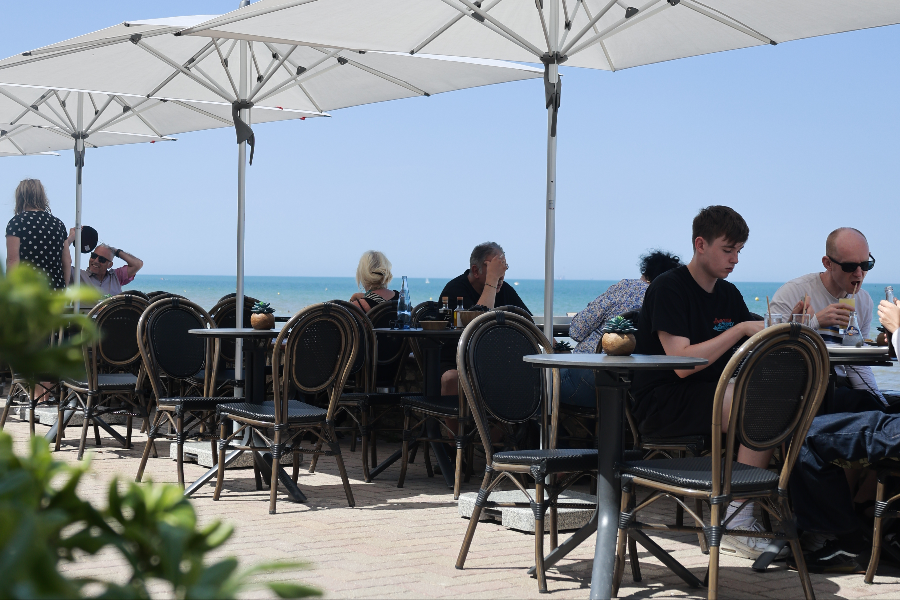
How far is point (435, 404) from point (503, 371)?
1272mm

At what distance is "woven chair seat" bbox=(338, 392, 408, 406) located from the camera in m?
5.63

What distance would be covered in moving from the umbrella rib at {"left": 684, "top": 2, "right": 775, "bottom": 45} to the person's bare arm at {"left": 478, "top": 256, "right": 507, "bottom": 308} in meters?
1.89

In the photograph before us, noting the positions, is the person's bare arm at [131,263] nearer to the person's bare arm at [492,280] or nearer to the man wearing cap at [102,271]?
the man wearing cap at [102,271]

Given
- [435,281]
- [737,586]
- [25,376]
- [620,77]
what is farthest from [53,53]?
[435,281]

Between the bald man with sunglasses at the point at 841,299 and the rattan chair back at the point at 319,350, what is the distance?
6.74 ft

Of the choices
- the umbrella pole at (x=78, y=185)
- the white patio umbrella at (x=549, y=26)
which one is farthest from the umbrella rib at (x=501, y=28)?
the umbrella pole at (x=78, y=185)

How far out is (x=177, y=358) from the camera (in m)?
5.73

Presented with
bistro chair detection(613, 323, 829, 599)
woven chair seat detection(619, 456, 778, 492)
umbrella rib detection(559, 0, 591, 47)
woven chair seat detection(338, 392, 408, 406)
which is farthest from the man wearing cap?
bistro chair detection(613, 323, 829, 599)

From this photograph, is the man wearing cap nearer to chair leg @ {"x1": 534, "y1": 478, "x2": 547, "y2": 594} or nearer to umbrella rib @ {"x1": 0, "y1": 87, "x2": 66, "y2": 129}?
umbrella rib @ {"x1": 0, "y1": 87, "x2": 66, "y2": 129}

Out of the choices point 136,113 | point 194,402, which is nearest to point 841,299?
point 194,402

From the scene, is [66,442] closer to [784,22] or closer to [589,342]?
[589,342]

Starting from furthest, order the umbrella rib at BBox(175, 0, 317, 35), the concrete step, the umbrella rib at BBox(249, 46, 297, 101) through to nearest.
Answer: the umbrella rib at BBox(249, 46, 297, 101) → the umbrella rib at BBox(175, 0, 317, 35) → the concrete step

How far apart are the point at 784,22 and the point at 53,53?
4.27m

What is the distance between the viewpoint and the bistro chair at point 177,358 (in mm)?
5344
